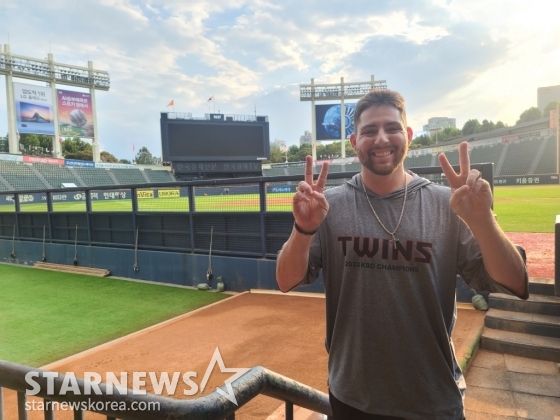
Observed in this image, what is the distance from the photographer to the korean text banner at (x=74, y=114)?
139 ft

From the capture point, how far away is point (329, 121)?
2041 inches

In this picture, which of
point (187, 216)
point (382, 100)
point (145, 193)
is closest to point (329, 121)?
point (145, 193)

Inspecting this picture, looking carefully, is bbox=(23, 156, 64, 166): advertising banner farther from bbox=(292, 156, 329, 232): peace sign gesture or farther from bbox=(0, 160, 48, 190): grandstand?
bbox=(292, 156, 329, 232): peace sign gesture

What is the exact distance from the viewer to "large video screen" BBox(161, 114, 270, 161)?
38.1 metres

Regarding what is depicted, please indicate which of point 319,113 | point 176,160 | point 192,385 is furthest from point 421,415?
point 319,113

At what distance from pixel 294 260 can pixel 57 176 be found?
138 feet

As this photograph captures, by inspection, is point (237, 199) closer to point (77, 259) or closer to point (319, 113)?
point (77, 259)

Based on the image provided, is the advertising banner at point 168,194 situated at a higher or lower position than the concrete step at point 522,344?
higher

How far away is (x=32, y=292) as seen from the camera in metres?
7.81

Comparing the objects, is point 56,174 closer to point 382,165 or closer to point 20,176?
point 20,176

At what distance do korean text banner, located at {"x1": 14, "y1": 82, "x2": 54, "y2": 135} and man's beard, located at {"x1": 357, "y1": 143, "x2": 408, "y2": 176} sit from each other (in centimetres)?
4589

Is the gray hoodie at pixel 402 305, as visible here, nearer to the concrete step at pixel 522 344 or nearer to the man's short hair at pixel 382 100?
the man's short hair at pixel 382 100

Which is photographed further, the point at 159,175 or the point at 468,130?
the point at 468,130

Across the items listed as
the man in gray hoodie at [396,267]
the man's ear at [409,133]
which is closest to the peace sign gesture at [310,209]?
the man in gray hoodie at [396,267]
